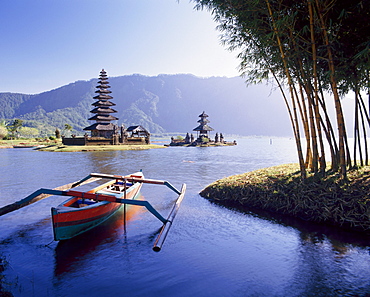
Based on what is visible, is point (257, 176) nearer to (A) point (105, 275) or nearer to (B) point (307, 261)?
(B) point (307, 261)

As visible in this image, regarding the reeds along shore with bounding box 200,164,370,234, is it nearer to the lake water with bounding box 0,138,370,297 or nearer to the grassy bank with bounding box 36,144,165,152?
the lake water with bounding box 0,138,370,297

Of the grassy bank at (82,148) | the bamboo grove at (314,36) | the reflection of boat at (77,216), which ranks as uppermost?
the bamboo grove at (314,36)

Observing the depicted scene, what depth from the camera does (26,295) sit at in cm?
437

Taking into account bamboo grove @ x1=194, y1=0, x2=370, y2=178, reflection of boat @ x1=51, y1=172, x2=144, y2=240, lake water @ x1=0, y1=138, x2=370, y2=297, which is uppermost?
bamboo grove @ x1=194, y1=0, x2=370, y2=178

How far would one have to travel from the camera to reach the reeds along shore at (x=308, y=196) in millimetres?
7160

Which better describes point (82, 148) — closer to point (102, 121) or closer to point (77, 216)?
point (102, 121)

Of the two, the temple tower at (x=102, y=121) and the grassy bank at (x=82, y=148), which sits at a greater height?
the temple tower at (x=102, y=121)

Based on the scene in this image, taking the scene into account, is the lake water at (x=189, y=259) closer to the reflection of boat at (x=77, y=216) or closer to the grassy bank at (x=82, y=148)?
the reflection of boat at (x=77, y=216)

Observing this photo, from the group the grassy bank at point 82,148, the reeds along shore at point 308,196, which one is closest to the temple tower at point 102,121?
the grassy bank at point 82,148

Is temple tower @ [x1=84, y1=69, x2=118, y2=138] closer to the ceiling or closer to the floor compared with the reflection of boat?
closer to the ceiling

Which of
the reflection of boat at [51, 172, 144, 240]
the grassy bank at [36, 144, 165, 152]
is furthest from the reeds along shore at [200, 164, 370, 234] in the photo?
the grassy bank at [36, 144, 165, 152]

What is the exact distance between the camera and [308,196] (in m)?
8.18

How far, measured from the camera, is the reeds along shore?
716 cm

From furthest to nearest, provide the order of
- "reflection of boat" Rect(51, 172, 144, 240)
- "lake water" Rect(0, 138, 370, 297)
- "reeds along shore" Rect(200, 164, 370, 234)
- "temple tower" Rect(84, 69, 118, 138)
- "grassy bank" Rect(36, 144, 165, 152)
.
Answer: "temple tower" Rect(84, 69, 118, 138), "grassy bank" Rect(36, 144, 165, 152), "reeds along shore" Rect(200, 164, 370, 234), "reflection of boat" Rect(51, 172, 144, 240), "lake water" Rect(0, 138, 370, 297)
